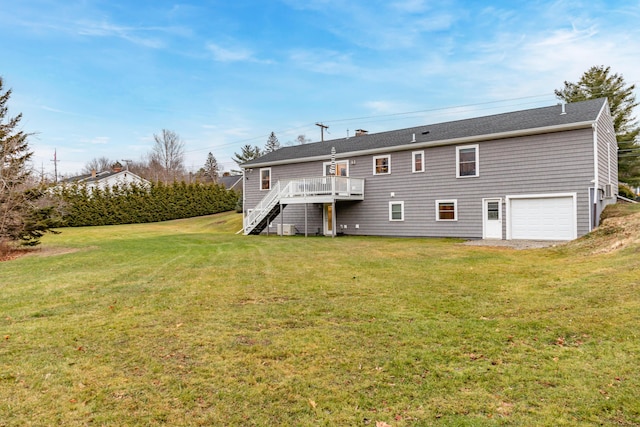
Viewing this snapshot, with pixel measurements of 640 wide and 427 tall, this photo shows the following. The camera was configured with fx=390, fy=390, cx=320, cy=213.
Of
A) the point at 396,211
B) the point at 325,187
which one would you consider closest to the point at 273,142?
the point at 325,187

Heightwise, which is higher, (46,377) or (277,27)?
(277,27)

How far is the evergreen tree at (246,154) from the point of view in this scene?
6353 centimetres

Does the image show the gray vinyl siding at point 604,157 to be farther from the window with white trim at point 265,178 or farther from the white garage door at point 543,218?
the window with white trim at point 265,178

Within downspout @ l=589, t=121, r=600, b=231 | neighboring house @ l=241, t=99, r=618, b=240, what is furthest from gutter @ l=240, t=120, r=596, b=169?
downspout @ l=589, t=121, r=600, b=231

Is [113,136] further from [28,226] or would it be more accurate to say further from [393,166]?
[393,166]

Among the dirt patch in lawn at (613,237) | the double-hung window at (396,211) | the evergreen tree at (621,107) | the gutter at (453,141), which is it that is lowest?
the dirt patch in lawn at (613,237)

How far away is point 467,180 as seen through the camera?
17.3m

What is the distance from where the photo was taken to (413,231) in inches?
746

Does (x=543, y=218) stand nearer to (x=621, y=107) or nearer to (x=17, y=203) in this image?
(x=17, y=203)

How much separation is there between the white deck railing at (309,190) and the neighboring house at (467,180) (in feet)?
0.17

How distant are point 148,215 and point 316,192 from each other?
65.7 feet

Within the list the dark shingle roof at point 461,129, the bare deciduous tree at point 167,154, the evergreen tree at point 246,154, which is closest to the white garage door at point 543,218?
the dark shingle roof at point 461,129

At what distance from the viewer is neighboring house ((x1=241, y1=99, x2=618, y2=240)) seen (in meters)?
14.9

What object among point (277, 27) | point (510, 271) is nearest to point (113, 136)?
point (277, 27)
